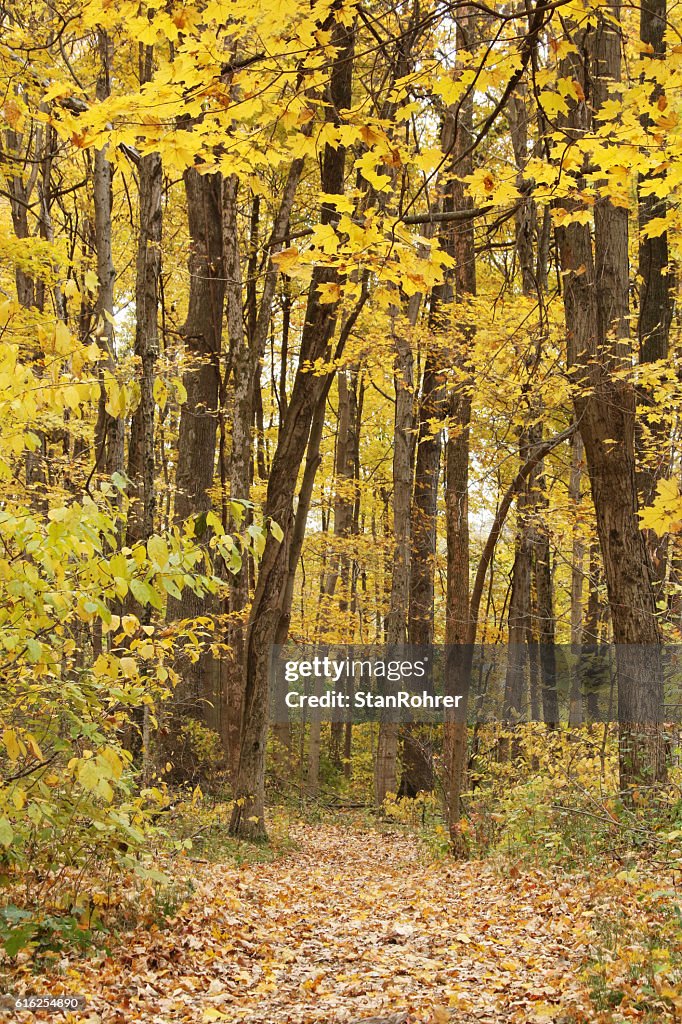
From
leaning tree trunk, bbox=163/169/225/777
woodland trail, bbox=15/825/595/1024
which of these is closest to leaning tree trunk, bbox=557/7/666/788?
woodland trail, bbox=15/825/595/1024

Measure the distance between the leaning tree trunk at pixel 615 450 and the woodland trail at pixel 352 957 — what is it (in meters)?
1.59

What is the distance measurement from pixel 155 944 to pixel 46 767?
1.28m

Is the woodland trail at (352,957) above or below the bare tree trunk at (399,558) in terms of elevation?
below

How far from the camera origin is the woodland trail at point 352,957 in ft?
14.2

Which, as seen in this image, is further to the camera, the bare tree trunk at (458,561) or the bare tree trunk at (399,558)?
the bare tree trunk at (399,558)

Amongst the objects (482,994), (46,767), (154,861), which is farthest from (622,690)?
(46,767)

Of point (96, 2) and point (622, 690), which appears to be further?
point (622, 690)

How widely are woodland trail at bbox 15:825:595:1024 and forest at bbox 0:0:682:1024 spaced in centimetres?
3

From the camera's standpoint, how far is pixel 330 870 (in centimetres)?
1007

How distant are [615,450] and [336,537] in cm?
1088

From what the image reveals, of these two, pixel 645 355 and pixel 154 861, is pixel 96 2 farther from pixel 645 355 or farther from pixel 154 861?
pixel 645 355

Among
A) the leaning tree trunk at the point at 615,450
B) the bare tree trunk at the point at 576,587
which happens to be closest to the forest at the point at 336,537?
the leaning tree trunk at the point at 615,450

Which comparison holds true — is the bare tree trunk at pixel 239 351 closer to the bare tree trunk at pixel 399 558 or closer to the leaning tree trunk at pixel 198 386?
the leaning tree trunk at pixel 198 386

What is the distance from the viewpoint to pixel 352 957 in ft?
18.3
